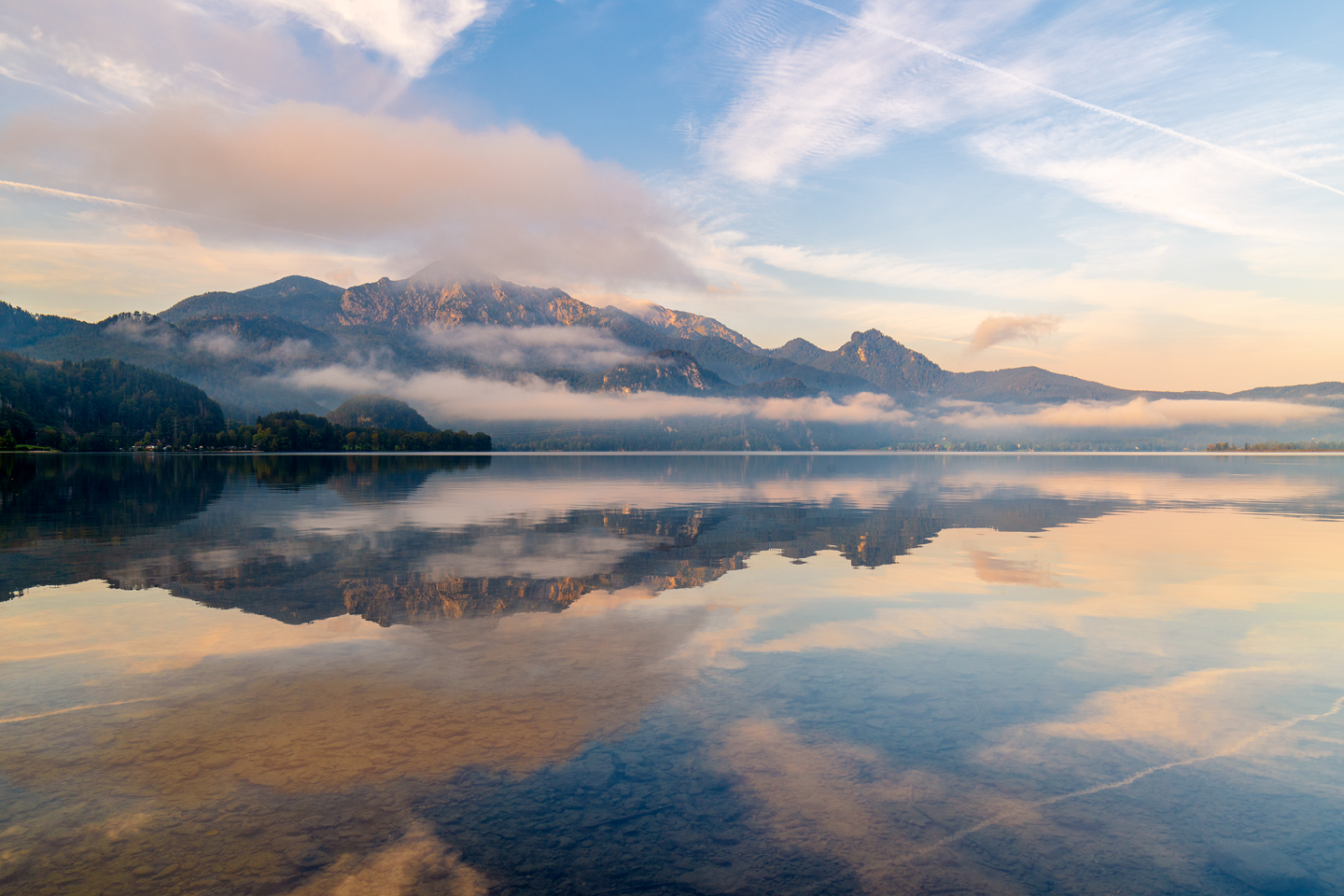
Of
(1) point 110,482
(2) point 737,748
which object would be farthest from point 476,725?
(1) point 110,482

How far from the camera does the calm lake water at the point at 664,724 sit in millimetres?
8570

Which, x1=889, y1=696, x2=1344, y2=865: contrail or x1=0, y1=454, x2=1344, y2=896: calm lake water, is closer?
x1=0, y1=454, x2=1344, y2=896: calm lake water

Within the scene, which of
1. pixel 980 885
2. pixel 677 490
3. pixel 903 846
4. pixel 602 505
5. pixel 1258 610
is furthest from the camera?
pixel 677 490

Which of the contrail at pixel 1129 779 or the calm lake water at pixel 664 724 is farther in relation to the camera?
the contrail at pixel 1129 779

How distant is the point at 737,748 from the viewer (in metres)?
11.8

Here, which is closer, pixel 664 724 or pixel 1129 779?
pixel 1129 779

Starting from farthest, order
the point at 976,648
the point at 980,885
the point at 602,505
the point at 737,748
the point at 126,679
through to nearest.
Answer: the point at 602,505
the point at 976,648
the point at 126,679
the point at 737,748
the point at 980,885

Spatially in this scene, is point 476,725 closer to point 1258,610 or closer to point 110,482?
point 1258,610

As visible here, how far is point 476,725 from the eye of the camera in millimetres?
12500

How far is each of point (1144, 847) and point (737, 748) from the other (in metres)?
5.76

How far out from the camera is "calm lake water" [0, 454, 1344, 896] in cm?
857

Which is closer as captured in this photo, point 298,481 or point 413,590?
point 413,590

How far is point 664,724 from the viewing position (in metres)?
12.8

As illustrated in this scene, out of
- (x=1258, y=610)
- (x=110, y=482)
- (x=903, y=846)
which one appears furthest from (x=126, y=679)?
(x=110, y=482)
